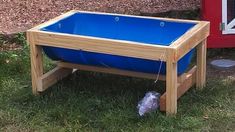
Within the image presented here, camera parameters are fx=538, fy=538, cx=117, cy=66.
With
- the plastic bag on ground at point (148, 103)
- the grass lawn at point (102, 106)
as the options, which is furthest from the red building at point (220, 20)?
the plastic bag on ground at point (148, 103)

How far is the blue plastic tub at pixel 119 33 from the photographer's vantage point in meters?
3.93

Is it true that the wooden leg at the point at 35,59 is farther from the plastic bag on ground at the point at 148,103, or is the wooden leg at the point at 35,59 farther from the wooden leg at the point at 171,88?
the wooden leg at the point at 171,88

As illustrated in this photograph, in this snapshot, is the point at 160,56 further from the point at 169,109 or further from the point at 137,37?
the point at 137,37

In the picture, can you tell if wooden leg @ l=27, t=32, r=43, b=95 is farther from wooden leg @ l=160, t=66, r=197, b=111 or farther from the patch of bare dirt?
the patch of bare dirt

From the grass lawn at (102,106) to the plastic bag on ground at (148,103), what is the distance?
5 cm

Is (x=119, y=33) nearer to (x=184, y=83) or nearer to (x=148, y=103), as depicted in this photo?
(x=184, y=83)

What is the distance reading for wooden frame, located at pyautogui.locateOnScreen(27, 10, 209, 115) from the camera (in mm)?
3631

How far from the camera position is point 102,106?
4.00 metres

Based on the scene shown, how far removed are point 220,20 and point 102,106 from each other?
1.49 m

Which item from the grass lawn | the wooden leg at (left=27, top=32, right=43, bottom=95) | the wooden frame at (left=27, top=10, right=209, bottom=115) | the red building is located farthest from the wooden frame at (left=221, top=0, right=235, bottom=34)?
the wooden leg at (left=27, top=32, right=43, bottom=95)

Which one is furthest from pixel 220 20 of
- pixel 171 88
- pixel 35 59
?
pixel 35 59

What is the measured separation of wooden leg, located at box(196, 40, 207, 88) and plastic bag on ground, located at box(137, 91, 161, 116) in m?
0.51

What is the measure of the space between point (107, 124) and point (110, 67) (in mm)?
540

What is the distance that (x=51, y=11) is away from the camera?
590cm
